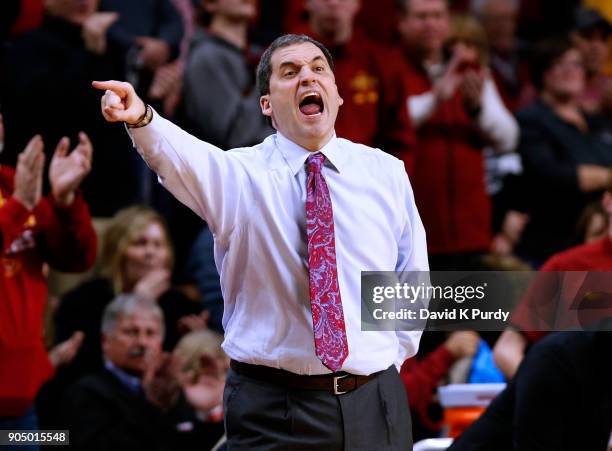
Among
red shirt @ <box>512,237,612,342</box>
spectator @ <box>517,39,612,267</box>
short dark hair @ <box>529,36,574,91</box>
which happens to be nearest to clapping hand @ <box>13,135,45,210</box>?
red shirt @ <box>512,237,612,342</box>

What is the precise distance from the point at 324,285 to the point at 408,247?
1.42 ft

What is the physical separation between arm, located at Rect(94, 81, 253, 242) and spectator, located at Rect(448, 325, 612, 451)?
139cm

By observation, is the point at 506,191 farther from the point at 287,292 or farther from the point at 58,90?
the point at 287,292

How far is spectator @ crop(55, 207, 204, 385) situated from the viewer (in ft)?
19.5

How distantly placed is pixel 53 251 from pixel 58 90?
144 cm

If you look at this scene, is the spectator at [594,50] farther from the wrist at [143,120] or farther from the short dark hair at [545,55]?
the wrist at [143,120]

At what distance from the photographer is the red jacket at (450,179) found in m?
6.73

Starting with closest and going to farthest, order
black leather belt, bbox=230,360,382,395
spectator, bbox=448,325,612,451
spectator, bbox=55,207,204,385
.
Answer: black leather belt, bbox=230,360,382,395 → spectator, bbox=448,325,612,451 → spectator, bbox=55,207,204,385

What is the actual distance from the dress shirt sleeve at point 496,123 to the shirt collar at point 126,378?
2573 mm

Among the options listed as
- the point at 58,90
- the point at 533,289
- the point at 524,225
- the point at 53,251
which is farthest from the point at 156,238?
the point at 524,225

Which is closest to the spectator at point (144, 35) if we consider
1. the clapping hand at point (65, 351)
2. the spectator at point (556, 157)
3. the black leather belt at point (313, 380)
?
the clapping hand at point (65, 351)

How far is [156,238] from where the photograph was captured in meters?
6.20

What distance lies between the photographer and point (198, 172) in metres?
3.55

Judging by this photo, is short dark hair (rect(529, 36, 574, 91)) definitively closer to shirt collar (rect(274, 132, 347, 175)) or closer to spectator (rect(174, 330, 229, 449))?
spectator (rect(174, 330, 229, 449))
